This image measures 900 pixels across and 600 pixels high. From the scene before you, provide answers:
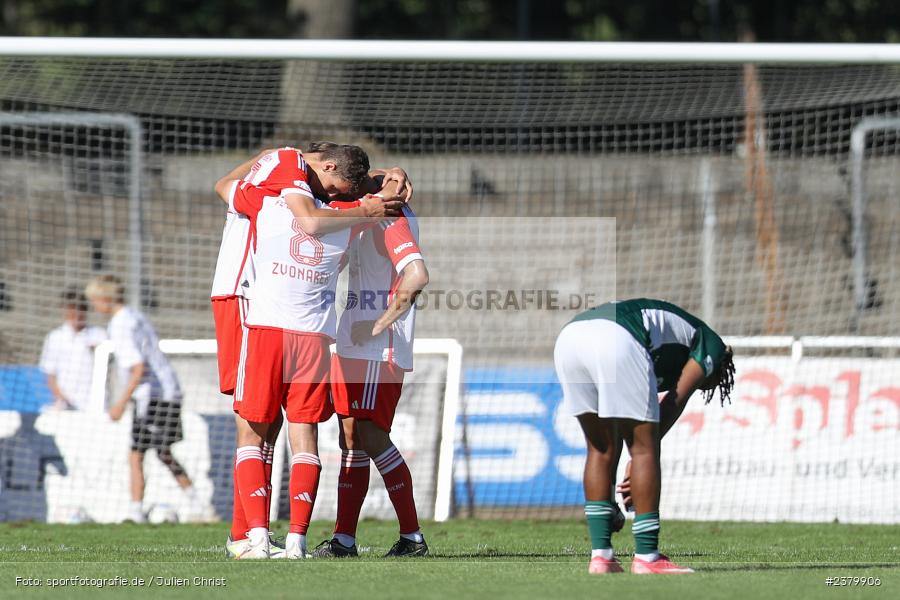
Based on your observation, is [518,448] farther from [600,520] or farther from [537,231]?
[600,520]

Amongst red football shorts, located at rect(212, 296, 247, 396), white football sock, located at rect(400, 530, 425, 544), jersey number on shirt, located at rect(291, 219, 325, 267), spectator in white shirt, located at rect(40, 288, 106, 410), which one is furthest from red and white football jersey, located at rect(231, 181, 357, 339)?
spectator in white shirt, located at rect(40, 288, 106, 410)

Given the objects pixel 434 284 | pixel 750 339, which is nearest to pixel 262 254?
pixel 750 339

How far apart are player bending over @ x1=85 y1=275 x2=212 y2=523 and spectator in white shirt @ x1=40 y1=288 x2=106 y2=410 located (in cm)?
52

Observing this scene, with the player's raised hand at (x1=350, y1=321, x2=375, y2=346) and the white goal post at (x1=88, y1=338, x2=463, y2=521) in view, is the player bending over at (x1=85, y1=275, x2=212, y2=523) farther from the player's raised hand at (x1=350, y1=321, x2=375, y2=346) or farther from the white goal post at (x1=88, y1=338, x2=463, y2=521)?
the player's raised hand at (x1=350, y1=321, x2=375, y2=346)

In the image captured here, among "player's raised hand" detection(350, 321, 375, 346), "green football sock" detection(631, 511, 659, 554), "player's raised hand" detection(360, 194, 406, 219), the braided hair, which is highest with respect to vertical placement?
"player's raised hand" detection(360, 194, 406, 219)

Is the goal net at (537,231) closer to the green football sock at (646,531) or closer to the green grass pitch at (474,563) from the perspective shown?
the green grass pitch at (474,563)

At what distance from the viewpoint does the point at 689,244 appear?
15484 millimetres

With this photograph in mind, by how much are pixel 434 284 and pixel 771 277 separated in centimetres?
380

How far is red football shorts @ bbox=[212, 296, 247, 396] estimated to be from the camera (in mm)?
7133

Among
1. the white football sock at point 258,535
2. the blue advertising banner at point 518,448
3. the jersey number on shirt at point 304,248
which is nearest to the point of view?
the white football sock at point 258,535

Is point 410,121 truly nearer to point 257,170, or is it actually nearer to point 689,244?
point 689,244

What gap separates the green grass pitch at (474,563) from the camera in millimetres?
5336

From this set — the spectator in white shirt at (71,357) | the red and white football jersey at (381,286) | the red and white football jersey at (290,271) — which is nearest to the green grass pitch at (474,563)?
the red and white football jersey at (381,286)

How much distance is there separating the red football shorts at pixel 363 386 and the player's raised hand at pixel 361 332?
10 cm
